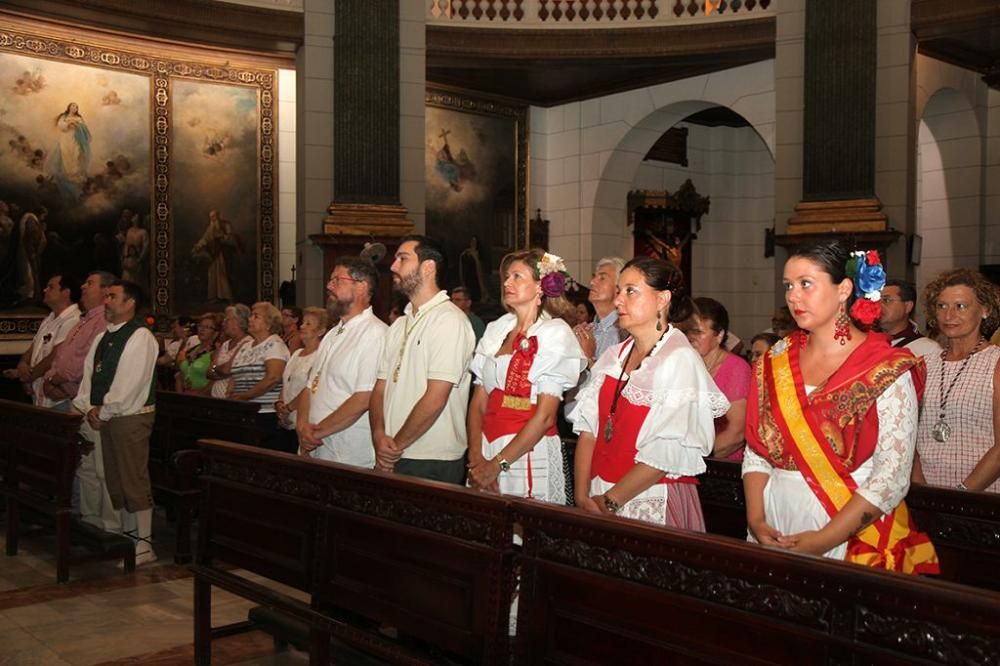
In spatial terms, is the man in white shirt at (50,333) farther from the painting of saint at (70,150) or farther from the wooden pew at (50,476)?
the painting of saint at (70,150)

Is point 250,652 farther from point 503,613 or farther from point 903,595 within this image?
point 903,595

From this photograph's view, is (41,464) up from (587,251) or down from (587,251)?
down

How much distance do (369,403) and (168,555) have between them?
267 centimetres

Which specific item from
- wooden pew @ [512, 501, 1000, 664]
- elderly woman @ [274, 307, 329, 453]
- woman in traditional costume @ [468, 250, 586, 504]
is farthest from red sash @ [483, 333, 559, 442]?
elderly woman @ [274, 307, 329, 453]

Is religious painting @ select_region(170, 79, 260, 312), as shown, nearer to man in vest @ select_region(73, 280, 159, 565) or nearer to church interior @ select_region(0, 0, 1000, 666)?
church interior @ select_region(0, 0, 1000, 666)

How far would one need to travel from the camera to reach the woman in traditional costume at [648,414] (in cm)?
335

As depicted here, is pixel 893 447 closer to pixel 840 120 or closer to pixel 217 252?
pixel 840 120

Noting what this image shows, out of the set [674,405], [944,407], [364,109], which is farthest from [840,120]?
[674,405]

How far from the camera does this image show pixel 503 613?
302cm

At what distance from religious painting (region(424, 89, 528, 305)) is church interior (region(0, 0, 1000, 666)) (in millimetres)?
47

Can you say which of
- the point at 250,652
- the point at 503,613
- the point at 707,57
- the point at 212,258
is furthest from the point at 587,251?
the point at 503,613

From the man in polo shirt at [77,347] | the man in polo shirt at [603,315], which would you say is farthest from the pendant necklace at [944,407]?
the man in polo shirt at [77,347]

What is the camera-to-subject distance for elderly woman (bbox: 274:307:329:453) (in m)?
6.71

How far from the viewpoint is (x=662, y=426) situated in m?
3.34
